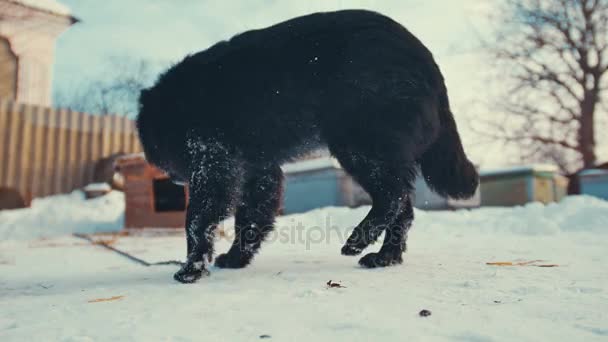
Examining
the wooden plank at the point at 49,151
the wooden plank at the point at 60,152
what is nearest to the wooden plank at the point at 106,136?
the wooden plank at the point at 60,152

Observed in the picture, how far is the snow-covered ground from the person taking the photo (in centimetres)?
88

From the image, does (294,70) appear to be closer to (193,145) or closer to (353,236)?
(193,145)

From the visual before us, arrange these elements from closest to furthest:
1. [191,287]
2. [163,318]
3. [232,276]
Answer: [163,318], [191,287], [232,276]

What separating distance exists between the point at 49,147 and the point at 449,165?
234 inches

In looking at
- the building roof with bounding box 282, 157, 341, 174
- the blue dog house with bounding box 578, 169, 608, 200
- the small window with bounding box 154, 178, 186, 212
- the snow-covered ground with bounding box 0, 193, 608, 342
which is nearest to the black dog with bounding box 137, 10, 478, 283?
the snow-covered ground with bounding box 0, 193, 608, 342

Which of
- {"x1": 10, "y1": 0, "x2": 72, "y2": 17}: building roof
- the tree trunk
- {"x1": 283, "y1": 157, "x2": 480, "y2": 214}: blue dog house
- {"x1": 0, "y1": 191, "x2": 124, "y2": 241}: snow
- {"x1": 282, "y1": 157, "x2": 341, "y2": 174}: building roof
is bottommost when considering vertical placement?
{"x1": 0, "y1": 191, "x2": 124, "y2": 241}: snow

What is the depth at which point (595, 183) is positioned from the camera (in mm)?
7504

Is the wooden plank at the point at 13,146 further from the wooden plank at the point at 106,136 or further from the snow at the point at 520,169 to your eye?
the snow at the point at 520,169

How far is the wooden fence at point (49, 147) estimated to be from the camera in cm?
582

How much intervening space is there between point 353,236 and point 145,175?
3.49 meters

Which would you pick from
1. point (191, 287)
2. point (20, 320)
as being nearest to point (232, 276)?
point (191, 287)

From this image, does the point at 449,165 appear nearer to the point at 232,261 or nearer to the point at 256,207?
the point at 256,207

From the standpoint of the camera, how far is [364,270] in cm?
170

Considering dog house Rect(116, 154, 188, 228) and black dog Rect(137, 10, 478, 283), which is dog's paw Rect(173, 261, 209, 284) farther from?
dog house Rect(116, 154, 188, 228)
